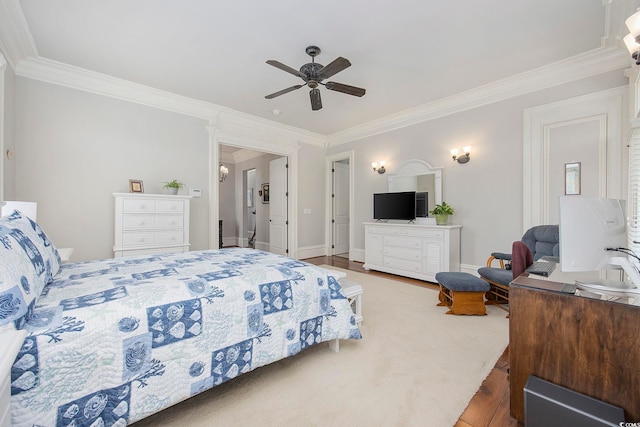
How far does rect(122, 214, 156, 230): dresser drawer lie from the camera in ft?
11.0

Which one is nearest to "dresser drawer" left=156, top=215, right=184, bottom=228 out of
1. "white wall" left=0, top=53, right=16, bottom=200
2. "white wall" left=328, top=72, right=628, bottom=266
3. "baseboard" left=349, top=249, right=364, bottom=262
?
"white wall" left=0, top=53, right=16, bottom=200

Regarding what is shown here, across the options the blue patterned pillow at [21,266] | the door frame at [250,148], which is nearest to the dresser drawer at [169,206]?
the door frame at [250,148]

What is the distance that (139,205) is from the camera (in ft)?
11.2

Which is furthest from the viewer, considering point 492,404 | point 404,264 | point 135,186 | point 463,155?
point 404,264

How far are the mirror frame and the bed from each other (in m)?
3.08

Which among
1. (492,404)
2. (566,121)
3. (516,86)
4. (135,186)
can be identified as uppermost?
(516,86)

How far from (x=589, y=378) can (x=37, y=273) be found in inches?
97.6

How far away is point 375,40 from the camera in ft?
8.88

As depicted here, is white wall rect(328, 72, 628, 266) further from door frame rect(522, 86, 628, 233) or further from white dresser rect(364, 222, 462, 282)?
white dresser rect(364, 222, 462, 282)

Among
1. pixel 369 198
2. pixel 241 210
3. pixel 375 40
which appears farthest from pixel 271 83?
pixel 241 210

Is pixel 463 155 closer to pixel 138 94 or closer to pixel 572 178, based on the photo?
pixel 572 178

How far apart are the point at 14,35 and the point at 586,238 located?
15.4 ft

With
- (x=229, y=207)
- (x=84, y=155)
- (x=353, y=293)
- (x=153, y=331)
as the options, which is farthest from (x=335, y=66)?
(x=229, y=207)

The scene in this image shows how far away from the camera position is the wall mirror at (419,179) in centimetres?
436
